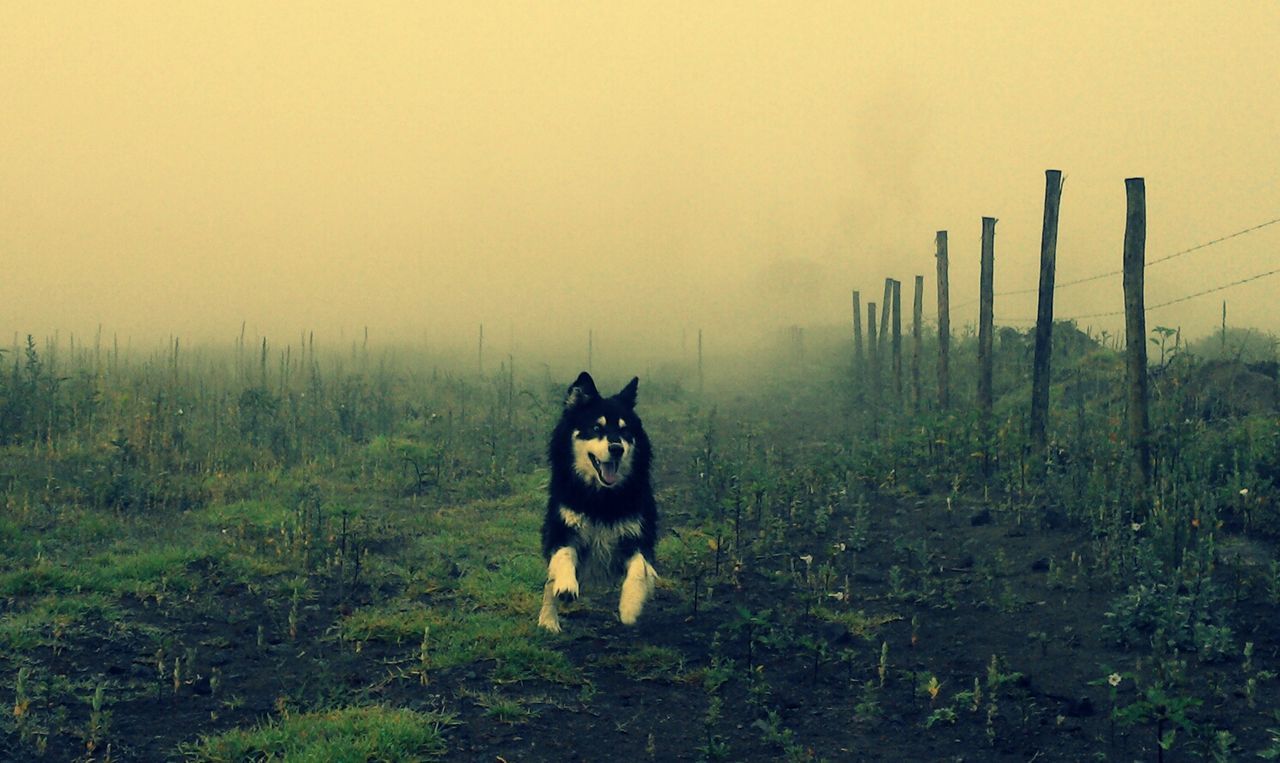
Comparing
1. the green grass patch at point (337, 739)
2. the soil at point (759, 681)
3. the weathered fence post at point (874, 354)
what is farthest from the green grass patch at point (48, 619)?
the weathered fence post at point (874, 354)

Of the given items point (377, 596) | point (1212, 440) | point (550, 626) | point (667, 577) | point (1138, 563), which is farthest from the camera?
point (1212, 440)

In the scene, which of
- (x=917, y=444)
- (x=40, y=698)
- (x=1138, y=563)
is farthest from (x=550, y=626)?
(x=917, y=444)

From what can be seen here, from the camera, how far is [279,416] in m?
16.0

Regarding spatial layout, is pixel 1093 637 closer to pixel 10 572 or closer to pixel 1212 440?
pixel 1212 440

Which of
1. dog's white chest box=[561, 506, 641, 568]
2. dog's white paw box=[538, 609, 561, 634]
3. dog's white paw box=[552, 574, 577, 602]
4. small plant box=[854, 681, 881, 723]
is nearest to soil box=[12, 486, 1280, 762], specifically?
small plant box=[854, 681, 881, 723]

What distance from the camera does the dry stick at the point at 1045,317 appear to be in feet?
41.1

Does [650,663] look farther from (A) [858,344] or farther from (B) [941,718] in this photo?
(A) [858,344]

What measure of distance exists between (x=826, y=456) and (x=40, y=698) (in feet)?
36.8

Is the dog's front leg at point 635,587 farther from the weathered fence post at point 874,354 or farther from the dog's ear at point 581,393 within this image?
the weathered fence post at point 874,354

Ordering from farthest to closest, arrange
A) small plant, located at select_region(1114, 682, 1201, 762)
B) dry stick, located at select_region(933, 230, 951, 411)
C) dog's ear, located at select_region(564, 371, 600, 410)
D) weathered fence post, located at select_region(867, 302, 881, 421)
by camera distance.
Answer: weathered fence post, located at select_region(867, 302, 881, 421)
dry stick, located at select_region(933, 230, 951, 411)
dog's ear, located at select_region(564, 371, 600, 410)
small plant, located at select_region(1114, 682, 1201, 762)

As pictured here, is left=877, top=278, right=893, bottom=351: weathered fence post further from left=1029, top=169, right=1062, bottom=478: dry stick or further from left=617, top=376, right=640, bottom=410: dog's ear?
left=617, top=376, right=640, bottom=410: dog's ear

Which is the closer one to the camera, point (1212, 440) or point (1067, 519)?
point (1067, 519)

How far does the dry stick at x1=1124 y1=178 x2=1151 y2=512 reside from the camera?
31.8 feet

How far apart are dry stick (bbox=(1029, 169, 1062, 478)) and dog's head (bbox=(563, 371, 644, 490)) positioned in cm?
684
